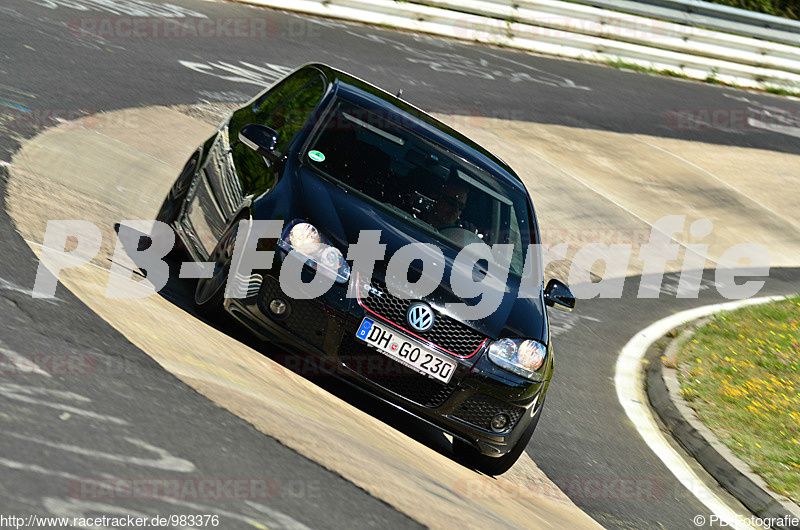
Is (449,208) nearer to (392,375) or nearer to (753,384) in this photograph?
(392,375)

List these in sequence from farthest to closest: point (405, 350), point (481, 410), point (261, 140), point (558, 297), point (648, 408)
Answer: point (648, 408), point (558, 297), point (261, 140), point (481, 410), point (405, 350)

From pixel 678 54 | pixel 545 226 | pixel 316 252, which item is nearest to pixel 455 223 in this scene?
pixel 316 252

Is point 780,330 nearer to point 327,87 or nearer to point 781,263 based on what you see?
point 781,263

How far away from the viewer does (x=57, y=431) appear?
12.2 ft

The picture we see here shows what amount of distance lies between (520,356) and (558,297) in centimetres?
107

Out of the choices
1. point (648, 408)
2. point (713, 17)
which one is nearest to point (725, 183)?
point (713, 17)

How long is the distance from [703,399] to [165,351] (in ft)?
17.3

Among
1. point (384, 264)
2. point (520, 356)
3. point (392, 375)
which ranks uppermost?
point (384, 264)

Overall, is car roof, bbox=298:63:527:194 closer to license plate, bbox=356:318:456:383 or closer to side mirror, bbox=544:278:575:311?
side mirror, bbox=544:278:575:311

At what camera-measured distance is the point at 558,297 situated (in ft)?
21.9

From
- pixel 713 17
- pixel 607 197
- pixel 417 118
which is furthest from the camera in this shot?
pixel 713 17

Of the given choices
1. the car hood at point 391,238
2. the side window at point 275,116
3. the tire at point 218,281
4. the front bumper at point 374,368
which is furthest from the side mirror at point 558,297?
the tire at point 218,281

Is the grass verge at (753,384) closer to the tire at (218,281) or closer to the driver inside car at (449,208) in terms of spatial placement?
the driver inside car at (449,208)

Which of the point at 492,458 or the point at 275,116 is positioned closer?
the point at 492,458
